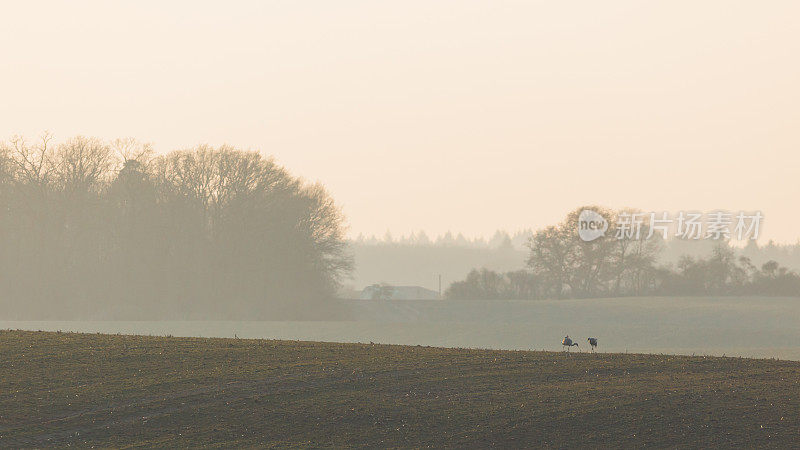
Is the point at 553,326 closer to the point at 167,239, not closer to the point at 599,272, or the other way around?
the point at 599,272

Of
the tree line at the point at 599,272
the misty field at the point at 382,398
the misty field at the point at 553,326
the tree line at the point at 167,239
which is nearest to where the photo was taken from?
the misty field at the point at 382,398

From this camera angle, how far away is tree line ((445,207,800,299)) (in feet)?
423

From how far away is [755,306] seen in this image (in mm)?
114438

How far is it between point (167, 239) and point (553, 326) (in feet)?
139

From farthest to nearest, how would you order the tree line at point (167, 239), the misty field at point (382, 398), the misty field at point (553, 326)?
the tree line at point (167, 239) < the misty field at point (553, 326) < the misty field at point (382, 398)

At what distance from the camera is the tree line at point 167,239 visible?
106 m

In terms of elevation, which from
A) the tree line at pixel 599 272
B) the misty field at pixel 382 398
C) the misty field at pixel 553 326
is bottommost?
the misty field at pixel 382 398

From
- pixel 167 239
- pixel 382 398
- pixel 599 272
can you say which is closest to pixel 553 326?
pixel 599 272

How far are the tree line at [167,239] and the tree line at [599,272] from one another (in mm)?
33512

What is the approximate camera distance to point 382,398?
31438 millimetres

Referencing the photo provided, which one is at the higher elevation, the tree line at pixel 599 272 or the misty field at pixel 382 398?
the tree line at pixel 599 272

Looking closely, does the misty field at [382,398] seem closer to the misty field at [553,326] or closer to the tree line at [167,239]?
the misty field at [553,326]

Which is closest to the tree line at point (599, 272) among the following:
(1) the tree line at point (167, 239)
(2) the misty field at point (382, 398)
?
(1) the tree line at point (167, 239)

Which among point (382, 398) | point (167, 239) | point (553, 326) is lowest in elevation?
point (382, 398)
